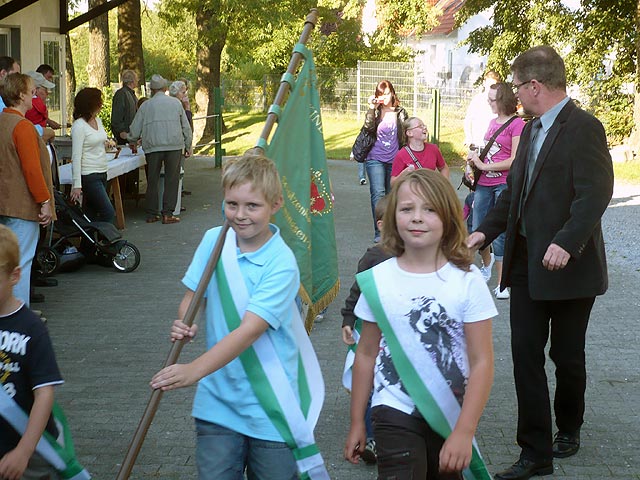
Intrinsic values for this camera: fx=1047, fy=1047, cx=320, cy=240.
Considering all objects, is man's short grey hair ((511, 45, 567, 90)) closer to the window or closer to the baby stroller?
the baby stroller

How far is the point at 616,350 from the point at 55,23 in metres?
15.4

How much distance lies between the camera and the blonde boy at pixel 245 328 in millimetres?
3566

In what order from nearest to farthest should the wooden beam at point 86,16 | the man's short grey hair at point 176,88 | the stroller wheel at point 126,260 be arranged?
the stroller wheel at point 126,260 < the man's short grey hair at point 176,88 < the wooden beam at point 86,16

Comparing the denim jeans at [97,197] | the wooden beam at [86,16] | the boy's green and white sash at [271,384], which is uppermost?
the wooden beam at [86,16]

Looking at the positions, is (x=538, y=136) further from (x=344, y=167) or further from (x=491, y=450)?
(x=344, y=167)

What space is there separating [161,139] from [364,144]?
3833 mm

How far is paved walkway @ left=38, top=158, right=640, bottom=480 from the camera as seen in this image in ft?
18.2

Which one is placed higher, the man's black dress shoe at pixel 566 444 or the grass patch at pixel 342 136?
the man's black dress shoe at pixel 566 444

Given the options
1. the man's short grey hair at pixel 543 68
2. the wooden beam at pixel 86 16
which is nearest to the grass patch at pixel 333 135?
the wooden beam at pixel 86 16

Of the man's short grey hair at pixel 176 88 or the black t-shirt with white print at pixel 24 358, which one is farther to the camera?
the man's short grey hair at pixel 176 88

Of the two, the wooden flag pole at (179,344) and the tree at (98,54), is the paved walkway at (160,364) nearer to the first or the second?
the wooden flag pole at (179,344)

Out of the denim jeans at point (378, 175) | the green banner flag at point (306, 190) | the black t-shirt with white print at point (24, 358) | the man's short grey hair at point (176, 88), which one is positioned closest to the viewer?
the black t-shirt with white print at point (24, 358)

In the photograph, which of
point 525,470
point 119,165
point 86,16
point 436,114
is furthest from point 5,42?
point 525,470

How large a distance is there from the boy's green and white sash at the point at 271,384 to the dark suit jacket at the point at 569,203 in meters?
1.86
